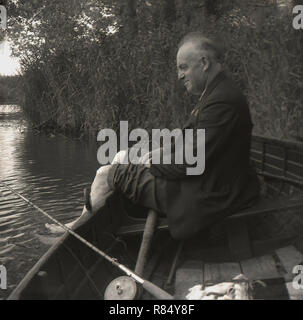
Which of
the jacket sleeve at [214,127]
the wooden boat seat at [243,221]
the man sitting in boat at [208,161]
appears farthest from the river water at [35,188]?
the jacket sleeve at [214,127]

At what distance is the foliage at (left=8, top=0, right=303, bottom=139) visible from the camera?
7867 millimetres

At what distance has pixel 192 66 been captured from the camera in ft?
10.9

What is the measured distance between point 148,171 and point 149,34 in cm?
814

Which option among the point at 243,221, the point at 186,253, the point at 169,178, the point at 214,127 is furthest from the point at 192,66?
the point at 186,253

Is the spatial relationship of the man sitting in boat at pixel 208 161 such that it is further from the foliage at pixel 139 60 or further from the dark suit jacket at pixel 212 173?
the foliage at pixel 139 60

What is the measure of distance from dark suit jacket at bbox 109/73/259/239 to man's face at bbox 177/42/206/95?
0.37 feet

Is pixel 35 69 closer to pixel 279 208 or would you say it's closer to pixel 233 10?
pixel 233 10

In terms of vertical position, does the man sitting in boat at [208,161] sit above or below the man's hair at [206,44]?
below

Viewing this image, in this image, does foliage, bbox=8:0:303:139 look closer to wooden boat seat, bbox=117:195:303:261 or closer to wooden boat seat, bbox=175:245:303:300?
wooden boat seat, bbox=117:195:303:261

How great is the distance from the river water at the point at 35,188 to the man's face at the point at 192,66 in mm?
2597

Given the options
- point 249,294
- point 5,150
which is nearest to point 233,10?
point 5,150

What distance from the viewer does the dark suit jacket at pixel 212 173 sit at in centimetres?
318

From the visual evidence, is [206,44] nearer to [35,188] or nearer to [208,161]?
[208,161]
